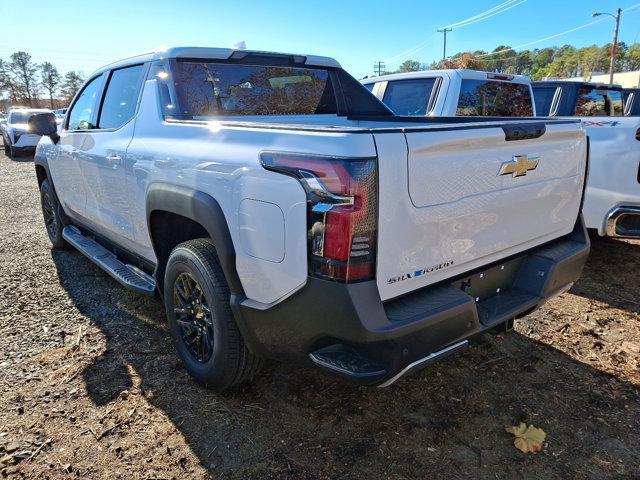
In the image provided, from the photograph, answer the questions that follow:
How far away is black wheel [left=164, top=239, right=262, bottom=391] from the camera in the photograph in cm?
243

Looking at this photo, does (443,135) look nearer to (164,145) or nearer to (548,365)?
(164,145)

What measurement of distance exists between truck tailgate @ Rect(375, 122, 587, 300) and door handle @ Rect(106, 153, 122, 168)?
82.6 inches

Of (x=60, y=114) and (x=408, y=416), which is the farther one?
(x=60, y=114)

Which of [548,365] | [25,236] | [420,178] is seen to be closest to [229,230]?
[420,178]

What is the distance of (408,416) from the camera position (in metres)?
2.60

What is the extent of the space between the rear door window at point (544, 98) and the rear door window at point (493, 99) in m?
0.65

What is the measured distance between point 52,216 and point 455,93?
4.75 m

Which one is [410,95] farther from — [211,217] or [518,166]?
[211,217]

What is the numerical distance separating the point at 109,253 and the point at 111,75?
1.45m

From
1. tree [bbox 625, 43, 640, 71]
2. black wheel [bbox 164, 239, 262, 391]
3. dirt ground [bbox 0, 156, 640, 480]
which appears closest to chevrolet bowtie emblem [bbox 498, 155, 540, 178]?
dirt ground [bbox 0, 156, 640, 480]

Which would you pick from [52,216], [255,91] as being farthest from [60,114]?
[255,91]

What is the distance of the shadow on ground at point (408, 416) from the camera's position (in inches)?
88.6

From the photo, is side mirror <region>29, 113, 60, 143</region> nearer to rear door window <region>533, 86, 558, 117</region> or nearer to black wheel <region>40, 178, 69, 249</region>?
black wheel <region>40, 178, 69, 249</region>

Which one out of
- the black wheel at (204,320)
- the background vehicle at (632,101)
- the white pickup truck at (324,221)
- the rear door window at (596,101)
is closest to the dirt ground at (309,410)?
the black wheel at (204,320)
